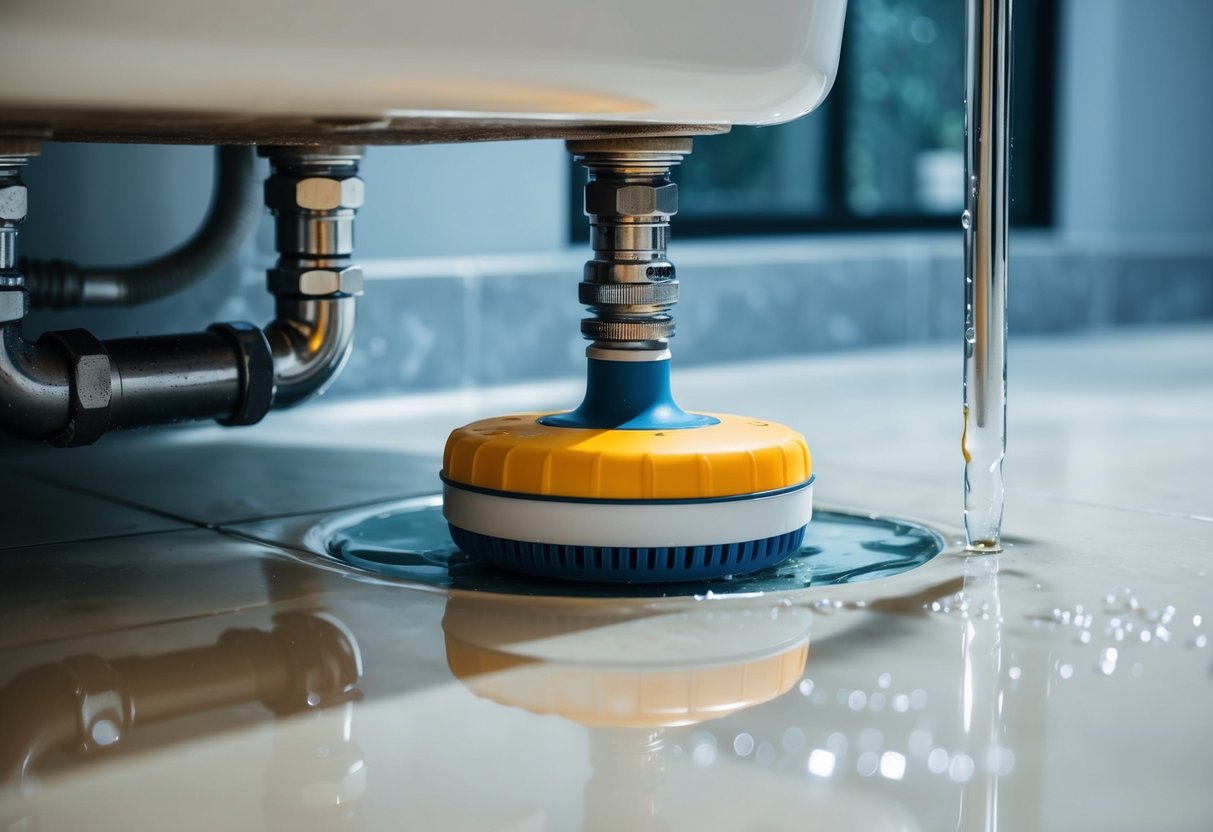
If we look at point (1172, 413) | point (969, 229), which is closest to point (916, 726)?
point (969, 229)

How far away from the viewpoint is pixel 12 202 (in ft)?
2.48

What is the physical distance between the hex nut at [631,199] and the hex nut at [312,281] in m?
0.29

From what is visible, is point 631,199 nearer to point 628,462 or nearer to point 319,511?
point 628,462

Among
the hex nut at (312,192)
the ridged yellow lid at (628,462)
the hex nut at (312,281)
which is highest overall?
the hex nut at (312,192)

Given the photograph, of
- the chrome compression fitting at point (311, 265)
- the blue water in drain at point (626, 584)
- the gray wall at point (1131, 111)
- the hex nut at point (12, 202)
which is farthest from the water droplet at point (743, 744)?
the gray wall at point (1131, 111)

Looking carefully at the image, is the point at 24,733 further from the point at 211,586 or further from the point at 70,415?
the point at 70,415

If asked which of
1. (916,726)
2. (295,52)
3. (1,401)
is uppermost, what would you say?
(295,52)

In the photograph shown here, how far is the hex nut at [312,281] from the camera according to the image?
41.2 inches

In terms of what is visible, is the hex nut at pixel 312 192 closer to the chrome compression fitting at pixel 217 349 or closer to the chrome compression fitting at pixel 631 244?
the chrome compression fitting at pixel 217 349

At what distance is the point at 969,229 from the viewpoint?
2.55ft

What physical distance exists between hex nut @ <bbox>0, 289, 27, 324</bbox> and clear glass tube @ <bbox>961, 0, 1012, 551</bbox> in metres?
0.53

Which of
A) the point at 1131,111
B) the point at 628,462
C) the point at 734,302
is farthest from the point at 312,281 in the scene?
the point at 1131,111

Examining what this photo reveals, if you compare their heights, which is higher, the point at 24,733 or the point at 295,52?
the point at 295,52

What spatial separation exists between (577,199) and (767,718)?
1.37 meters
